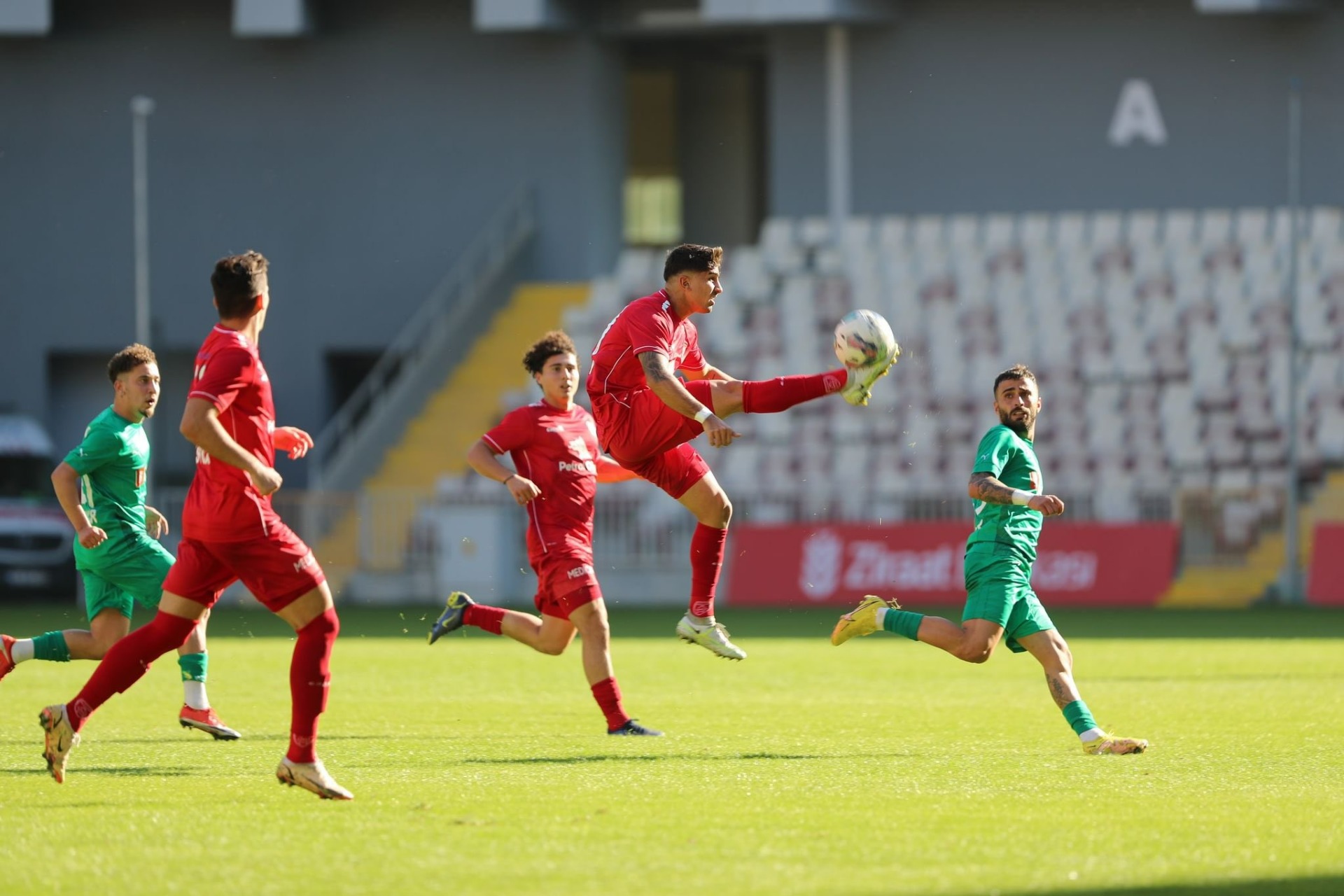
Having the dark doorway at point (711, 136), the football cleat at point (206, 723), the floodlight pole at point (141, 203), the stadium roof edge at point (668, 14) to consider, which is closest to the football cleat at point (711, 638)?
the football cleat at point (206, 723)

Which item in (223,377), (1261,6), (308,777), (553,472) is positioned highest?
(1261,6)

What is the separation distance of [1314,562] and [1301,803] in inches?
580

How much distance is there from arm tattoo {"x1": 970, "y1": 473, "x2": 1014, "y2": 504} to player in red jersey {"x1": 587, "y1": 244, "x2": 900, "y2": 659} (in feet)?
2.47

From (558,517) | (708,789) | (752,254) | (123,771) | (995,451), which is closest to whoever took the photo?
(708,789)

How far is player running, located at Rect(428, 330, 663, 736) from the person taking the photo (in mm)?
10484

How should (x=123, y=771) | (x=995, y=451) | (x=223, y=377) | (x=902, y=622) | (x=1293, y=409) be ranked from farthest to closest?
(x=1293, y=409) < (x=902, y=622) < (x=995, y=451) < (x=123, y=771) < (x=223, y=377)

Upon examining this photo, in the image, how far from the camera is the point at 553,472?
1079 cm

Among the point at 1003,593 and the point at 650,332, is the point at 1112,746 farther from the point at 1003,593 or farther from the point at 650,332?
the point at 650,332

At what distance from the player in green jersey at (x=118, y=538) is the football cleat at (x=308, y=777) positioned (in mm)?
2512

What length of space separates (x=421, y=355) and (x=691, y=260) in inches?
800

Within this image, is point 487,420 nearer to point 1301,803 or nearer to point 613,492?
point 613,492

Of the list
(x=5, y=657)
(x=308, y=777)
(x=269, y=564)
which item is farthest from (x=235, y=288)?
(x=5, y=657)

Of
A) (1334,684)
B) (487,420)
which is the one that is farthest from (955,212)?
(1334,684)

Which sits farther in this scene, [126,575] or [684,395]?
[126,575]
